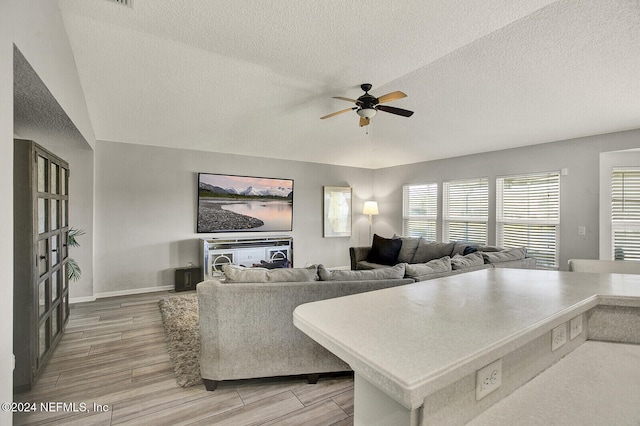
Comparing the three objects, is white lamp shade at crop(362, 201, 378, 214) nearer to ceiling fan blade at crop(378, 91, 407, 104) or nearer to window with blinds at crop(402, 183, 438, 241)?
window with blinds at crop(402, 183, 438, 241)

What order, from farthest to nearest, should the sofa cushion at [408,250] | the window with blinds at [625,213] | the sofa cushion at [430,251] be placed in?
the sofa cushion at [408,250] < the sofa cushion at [430,251] < the window with blinds at [625,213]

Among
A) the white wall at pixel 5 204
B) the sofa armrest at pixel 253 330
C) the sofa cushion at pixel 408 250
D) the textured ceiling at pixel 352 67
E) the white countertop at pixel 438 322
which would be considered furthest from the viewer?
the sofa cushion at pixel 408 250

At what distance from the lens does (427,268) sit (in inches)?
114

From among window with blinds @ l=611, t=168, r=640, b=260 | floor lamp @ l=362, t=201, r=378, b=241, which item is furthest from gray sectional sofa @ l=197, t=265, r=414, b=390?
floor lamp @ l=362, t=201, r=378, b=241

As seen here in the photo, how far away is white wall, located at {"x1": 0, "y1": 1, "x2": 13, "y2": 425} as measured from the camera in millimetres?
1290

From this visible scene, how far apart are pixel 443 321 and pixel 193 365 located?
2443mm

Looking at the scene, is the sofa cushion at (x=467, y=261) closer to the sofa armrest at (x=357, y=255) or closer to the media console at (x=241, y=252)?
the sofa armrest at (x=357, y=255)

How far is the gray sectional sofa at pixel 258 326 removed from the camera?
7.41 feet

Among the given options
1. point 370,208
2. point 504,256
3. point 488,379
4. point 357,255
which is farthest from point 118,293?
point 504,256

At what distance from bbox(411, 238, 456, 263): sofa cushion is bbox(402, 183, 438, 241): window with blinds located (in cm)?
123

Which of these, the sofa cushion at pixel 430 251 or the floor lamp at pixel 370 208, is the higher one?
the floor lamp at pixel 370 208

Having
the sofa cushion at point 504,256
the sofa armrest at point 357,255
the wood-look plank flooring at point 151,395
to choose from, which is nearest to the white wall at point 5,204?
the wood-look plank flooring at point 151,395

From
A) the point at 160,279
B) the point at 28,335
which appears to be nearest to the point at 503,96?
the point at 28,335

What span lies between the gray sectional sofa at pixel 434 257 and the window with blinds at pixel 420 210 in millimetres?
1193
